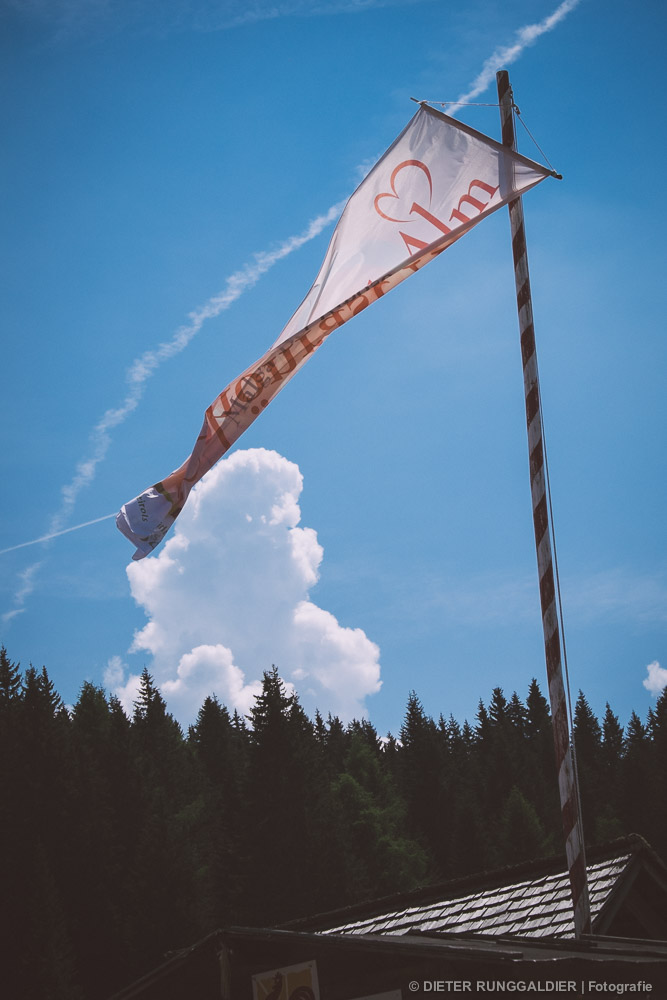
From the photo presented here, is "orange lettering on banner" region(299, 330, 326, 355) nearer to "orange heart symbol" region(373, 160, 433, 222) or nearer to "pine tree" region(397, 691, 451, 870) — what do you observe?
"orange heart symbol" region(373, 160, 433, 222)

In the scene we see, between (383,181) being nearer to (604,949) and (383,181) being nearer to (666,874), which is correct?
(604,949)

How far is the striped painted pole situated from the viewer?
7.65m

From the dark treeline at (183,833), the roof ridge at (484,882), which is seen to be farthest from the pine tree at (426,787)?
the roof ridge at (484,882)

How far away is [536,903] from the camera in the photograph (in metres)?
10.8

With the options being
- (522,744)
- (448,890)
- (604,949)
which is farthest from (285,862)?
(522,744)

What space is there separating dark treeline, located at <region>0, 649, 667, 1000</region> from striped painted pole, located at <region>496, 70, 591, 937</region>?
117 ft

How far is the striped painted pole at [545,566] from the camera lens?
301 inches

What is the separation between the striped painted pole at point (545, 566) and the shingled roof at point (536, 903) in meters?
2.20

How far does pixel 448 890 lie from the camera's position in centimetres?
1298

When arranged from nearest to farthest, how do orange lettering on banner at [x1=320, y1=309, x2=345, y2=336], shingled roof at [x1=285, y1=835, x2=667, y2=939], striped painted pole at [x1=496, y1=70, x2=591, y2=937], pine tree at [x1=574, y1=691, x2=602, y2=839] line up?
striped painted pole at [x1=496, y1=70, x2=591, y2=937], orange lettering on banner at [x1=320, y1=309, x2=345, y2=336], shingled roof at [x1=285, y1=835, x2=667, y2=939], pine tree at [x1=574, y1=691, x2=602, y2=839]

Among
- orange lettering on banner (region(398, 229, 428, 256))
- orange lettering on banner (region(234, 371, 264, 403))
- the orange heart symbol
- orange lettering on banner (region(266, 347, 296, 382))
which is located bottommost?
orange lettering on banner (region(234, 371, 264, 403))

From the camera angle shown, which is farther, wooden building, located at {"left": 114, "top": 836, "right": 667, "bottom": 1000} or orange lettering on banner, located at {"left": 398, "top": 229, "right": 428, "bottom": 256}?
orange lettering on banner, located at {"left": 398, "top": 229, "right": 428, "bottom": 256}

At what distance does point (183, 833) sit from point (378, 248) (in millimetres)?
44061

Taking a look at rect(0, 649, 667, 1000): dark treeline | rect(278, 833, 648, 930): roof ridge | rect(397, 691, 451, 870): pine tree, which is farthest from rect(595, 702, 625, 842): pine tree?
rect(278, 833, 648, 930): roof ridge
